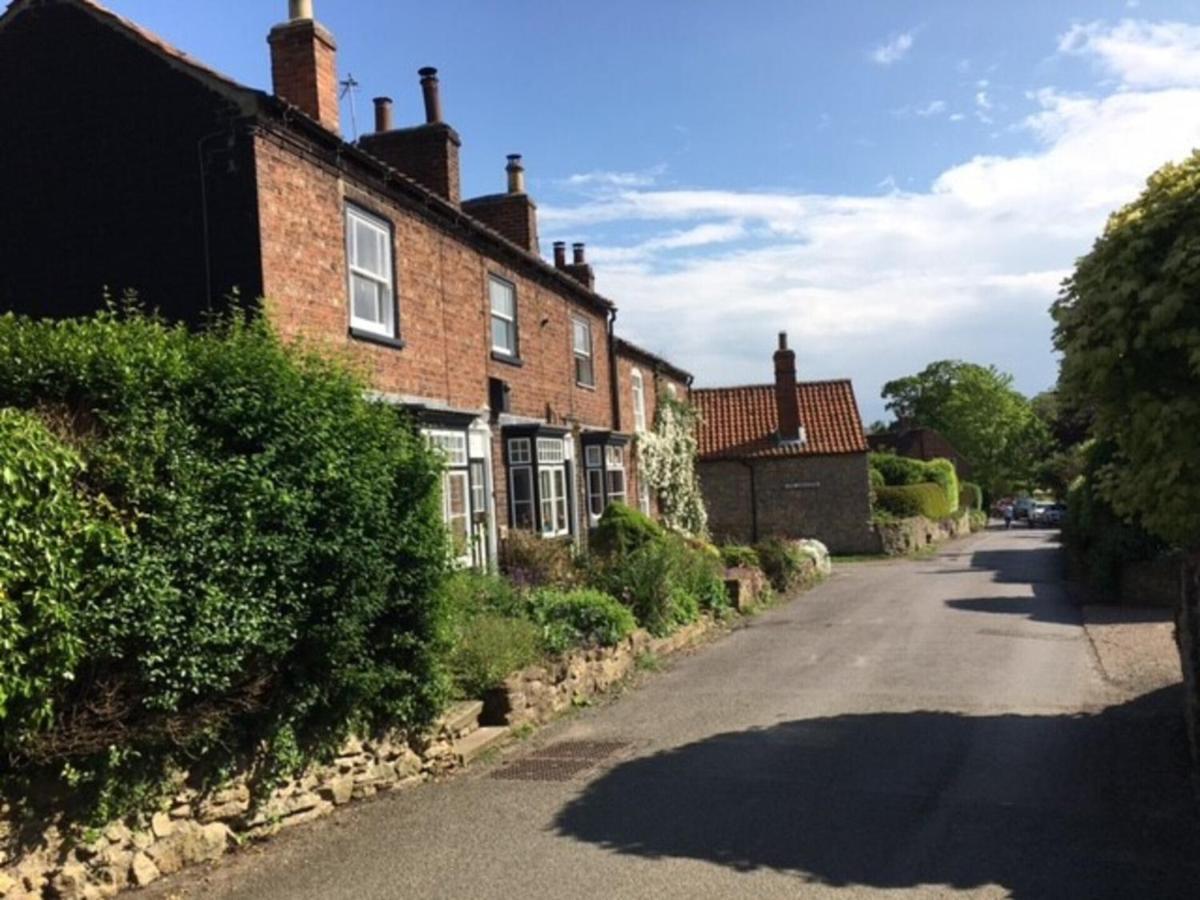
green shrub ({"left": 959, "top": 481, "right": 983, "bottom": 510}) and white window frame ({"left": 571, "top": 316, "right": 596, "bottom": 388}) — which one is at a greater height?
white window frame ({"left": 571, "top": 316, "right": 596, "bottom": 388})

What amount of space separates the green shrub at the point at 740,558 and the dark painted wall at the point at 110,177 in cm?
1290

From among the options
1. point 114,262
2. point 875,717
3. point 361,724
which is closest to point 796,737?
point 875,717

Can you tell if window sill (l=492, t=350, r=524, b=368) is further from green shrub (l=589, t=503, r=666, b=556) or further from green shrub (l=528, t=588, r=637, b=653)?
green shrub (l=528, t=588, r=637, b=653)

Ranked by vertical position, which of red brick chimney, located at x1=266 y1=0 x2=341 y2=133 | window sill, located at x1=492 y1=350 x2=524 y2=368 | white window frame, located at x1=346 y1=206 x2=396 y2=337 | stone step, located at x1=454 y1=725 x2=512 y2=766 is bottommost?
stone step, located at x1=454 y1=725 x2=512 y2=766

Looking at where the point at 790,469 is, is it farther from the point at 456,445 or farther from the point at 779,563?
the point at 456,445

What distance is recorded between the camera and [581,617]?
12.2m

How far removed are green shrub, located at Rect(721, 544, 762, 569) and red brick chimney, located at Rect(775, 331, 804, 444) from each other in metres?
14.5

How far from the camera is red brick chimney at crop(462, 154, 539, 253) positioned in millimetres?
19688

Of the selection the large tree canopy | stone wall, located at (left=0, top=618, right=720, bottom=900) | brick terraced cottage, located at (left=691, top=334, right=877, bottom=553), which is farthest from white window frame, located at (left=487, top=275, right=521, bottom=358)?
brick terraced cottage, located at (left=691, top=334, right=877, bottom=553)

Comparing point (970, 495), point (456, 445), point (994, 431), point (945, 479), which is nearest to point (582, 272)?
point (456, 445)

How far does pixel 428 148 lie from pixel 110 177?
590 centimetres

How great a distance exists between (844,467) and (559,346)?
17493 millimetres

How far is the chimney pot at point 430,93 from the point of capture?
16.6m

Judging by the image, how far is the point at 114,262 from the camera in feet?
36.8
